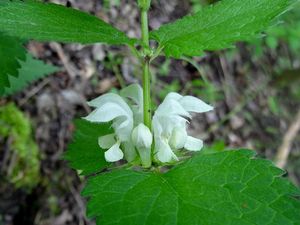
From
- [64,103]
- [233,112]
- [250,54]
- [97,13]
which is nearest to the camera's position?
[64,103]

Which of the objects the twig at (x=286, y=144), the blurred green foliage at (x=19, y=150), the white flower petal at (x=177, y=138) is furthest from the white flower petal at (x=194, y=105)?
the twig at (x=286, y=144)

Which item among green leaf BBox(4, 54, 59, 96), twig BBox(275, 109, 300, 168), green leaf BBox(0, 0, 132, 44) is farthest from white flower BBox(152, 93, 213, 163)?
twig BBox(275, 109, 300, 168)

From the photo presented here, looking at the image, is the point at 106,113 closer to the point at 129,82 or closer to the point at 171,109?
the point at 171,109

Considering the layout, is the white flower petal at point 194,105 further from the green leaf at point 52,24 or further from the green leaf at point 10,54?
the green leaf at point 10,54

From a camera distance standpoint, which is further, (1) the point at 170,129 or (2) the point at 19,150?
(2) the point at 19,150

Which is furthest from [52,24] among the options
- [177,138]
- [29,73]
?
[29,73]

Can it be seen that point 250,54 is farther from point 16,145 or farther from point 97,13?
point 16,145

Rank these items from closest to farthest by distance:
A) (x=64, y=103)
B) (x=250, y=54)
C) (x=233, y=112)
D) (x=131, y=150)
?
(x=131, y=150) → (x=64, y=103) → (x=233, y=112) → (x=250, y=54)

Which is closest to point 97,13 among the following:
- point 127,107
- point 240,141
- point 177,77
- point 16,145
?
point 177,77
